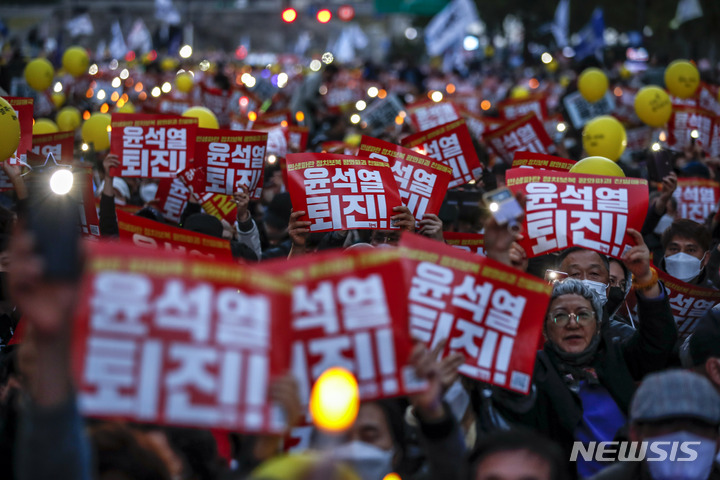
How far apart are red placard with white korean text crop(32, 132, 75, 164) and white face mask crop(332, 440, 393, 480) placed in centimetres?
499

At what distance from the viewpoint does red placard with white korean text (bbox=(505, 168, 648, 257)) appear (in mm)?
4855

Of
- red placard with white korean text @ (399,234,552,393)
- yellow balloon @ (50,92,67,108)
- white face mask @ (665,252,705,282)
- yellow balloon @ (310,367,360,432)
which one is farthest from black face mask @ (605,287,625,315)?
yellow balloon @ (50,92,67,108)

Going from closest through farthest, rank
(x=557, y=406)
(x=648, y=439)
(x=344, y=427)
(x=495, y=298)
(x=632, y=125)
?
(x=344, y=427), (x=648, y=439), (x=495, y=298), (x=557, y=406), (x=632, y=125)

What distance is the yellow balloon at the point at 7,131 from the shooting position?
5.49 m

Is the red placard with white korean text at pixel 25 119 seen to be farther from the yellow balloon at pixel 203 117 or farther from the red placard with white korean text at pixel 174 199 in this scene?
the yellow balloon at pixel 203 117

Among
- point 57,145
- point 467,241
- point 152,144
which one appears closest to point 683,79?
point 467,241

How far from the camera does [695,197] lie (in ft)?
25.8

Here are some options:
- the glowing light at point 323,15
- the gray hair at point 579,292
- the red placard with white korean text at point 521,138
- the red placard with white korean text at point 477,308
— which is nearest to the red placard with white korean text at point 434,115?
the red placard with white korean text at point 521,138

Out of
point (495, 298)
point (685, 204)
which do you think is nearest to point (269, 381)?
point (495, 298)

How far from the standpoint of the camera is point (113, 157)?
691 centimetres

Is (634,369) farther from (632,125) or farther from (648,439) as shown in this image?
(632,125)

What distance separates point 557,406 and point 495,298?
708 mm

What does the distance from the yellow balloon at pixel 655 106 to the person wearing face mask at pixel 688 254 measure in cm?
407

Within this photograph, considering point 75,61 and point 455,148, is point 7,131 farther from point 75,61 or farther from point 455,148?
point 75,61
